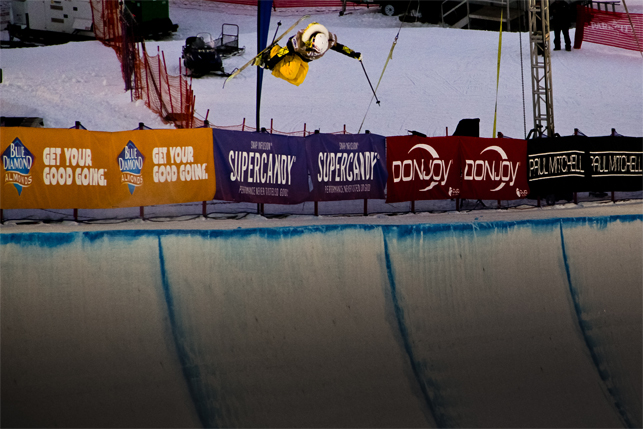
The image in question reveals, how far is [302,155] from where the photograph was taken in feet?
38.7

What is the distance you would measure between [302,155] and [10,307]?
226 inches

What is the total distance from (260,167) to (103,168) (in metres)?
2.59

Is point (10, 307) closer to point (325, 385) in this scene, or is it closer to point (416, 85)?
point (325, 385)

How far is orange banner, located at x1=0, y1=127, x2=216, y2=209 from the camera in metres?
10.2

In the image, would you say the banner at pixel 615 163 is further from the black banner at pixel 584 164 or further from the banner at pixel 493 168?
the banner at pixel 493 168

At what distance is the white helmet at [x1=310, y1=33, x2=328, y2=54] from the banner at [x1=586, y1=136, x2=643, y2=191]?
20.0 ft

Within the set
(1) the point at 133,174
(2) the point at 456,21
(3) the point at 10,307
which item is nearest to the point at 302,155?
(1) the point at 133,174

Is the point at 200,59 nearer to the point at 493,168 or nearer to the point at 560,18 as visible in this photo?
the point at 493,168

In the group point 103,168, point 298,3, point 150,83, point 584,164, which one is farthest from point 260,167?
point 298,3

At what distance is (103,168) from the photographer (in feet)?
34.8

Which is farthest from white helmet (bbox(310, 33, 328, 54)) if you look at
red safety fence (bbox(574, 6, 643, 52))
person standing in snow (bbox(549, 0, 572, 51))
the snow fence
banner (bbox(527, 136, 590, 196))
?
red safety fence (bbox(574, 6, 643, 52))

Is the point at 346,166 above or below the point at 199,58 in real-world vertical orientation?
below

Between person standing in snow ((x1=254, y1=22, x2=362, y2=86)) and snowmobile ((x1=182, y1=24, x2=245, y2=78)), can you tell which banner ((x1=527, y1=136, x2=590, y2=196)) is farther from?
snowmobile ((x1=182, y1=24, x2=245, y2=78))

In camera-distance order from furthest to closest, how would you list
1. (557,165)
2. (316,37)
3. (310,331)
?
(557,165) → (316,37) → (310,331)
